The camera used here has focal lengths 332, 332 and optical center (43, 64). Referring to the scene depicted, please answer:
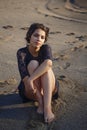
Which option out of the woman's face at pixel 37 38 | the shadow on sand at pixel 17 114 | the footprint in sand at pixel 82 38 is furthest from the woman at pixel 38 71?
the footprint in sand at pixel 82 38

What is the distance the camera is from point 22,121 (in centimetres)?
344

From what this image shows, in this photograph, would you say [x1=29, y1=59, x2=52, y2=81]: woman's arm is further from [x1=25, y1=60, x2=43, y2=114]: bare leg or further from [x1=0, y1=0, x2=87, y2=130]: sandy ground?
[x1=0, y1=0, x2=87, y2=130]: sandy ground

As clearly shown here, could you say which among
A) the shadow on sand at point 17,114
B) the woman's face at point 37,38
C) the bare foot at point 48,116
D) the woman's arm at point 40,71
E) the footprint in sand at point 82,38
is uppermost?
the woman's face at point 37,38

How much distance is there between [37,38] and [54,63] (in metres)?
1.82

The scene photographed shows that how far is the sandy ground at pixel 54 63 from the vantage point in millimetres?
3461

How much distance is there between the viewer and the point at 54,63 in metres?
5.28

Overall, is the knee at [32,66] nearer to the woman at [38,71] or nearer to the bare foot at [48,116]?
the woman at [38,71]

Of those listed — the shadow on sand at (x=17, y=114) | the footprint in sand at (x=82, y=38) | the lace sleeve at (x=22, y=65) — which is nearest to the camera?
the shadow on sand at (x=17, y=114)

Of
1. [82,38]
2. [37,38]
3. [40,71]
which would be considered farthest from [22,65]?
[82,38]

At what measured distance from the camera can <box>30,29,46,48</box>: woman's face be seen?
3.50 metres

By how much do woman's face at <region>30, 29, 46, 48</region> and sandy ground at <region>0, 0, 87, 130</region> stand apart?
70 cm

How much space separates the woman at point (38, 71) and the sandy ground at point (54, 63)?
162 millimetres

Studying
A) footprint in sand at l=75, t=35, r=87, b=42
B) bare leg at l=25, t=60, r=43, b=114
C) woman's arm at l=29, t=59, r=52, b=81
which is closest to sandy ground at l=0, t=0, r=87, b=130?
footprint in sand at l=75, t=35, r=87, b=42

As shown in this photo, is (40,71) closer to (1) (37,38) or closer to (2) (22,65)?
(2) (22,65)
